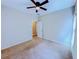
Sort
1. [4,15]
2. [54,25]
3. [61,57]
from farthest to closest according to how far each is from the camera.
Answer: [54,25], [4,15], [61,57]

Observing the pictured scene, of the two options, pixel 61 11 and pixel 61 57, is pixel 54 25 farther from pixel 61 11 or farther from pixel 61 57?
pixel 61 57

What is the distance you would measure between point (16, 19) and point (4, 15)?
3.56 ft

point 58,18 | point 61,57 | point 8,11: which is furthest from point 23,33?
point 61,57

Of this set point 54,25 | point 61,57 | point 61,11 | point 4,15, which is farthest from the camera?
point 54,25

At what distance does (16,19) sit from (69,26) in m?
3.45

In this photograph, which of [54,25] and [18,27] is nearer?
[18,27]

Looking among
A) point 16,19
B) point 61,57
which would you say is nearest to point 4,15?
point 16,19

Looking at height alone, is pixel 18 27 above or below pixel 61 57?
above

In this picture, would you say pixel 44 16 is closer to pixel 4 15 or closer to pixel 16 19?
pixel 16 19

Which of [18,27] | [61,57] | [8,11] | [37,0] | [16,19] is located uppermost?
[37,0]

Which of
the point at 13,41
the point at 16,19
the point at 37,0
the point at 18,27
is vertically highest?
the point at 37,0

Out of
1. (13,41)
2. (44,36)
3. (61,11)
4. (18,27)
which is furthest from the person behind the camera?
(44,36)

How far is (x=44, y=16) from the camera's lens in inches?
353

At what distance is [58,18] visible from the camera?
7.32 m
